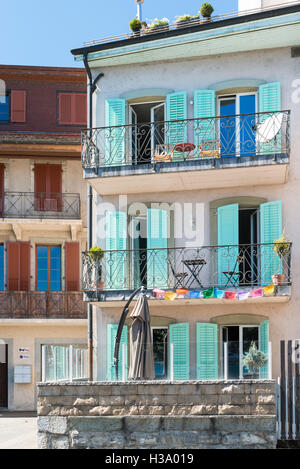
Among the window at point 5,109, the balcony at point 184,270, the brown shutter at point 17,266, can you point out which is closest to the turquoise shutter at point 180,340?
the balcony at point 184,270

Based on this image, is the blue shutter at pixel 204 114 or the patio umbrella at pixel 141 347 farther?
the blue shutter at pixel 204 114

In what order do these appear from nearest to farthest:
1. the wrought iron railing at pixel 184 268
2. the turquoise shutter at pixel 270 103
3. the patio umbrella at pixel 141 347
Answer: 1. the patio umbrella at pixel 141 347
2. the wrought iron railing at pixel 184 268
3. the turquoise shutter at pixel 270 103

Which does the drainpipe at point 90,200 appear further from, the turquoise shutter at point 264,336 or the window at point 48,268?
the window at point 48,268

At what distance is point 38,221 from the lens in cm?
2489

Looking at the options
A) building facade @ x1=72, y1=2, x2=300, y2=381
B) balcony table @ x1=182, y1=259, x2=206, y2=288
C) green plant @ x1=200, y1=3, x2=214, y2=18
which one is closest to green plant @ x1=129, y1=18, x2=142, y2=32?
building facade @ x1=72, y1=2, x2=300, y2=381

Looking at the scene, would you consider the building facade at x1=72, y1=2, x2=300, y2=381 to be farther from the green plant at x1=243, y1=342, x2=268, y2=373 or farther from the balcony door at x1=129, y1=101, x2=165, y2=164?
the green plant at x1=243, y1=342, x2=268, y2=373

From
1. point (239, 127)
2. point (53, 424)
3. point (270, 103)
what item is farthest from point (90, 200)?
point (53, 424)

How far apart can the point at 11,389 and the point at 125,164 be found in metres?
10.6

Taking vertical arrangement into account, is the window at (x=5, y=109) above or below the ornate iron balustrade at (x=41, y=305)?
above

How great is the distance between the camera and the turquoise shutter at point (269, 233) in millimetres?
16464

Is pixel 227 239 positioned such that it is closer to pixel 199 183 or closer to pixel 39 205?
pixel 199 183

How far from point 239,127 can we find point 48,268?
10.8m

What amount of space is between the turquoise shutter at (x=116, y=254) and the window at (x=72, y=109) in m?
9.26
